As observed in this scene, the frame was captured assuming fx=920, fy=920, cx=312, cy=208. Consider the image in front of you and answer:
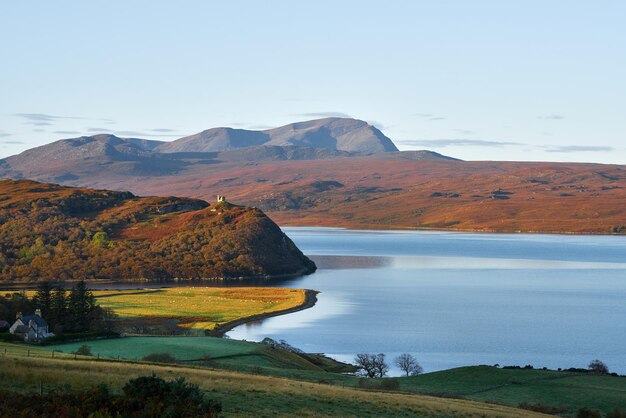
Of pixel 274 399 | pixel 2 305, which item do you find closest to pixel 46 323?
pixel 2 305

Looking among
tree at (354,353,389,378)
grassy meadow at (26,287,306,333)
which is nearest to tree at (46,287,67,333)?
grassy meadow at (26,287,306,333)

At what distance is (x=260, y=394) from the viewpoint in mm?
30750

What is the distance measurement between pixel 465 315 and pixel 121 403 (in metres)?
70.8

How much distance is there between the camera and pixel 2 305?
74.4 metres

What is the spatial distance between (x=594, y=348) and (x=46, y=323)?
41.2 meters

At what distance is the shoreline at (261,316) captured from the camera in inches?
3181

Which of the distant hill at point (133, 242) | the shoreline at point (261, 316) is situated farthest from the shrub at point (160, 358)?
the distant hill at point (133, 242)

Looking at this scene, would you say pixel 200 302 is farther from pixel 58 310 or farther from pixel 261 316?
pixel 58 310

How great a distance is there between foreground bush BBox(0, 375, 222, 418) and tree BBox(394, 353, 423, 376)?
1362 inches

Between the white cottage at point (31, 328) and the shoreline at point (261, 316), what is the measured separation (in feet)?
55.4

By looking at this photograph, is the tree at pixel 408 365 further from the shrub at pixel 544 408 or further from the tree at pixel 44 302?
the tree at pixel 44 302

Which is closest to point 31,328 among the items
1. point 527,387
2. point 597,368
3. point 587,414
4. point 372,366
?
point 372,366

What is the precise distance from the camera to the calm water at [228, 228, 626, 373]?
69.2 m

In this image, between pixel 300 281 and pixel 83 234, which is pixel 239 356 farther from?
pixel 83 234
